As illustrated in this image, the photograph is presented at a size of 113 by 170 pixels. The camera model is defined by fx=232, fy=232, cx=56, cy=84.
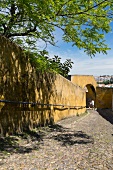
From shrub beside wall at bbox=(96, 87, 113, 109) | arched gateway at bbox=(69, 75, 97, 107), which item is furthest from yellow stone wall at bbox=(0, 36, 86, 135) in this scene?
shrub beside wall at bbox=(96, 87, 113, 109)

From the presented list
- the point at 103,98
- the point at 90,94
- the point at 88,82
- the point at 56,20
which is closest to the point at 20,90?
the point at 56,20

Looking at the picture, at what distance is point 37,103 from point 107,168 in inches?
163

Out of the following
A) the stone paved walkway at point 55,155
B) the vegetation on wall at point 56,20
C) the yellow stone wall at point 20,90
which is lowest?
the stone paved walkway at point 55,155

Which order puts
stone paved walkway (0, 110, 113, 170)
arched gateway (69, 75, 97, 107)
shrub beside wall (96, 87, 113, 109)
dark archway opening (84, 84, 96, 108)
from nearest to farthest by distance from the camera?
stone paved walkway (0, 110, 113, 170), arched gateway (69, 75, 97, 107), shrub beside wall (96, 87, 113, 109), dark archway opening (84, 84, 96, 108)

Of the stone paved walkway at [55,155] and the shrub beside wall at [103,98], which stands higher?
the shrub beside wall at [103,98]

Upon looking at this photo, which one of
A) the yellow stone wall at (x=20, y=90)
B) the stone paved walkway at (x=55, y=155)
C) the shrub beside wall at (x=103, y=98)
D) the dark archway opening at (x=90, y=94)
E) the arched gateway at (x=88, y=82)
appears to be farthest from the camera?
the dark archway opening at (x=90, y=94)

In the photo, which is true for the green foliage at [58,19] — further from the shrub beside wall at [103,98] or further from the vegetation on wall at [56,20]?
the shrub beside wall at [103,98]

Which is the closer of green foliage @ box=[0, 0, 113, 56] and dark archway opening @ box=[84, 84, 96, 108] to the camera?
green foliage @ box=[0, 0, 113, 56]

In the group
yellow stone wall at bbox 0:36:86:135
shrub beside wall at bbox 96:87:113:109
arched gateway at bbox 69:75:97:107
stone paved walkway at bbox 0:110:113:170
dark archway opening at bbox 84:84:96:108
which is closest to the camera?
stone paved walkway at bbox 0:110:113:170

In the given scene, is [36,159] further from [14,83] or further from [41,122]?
[41,122]

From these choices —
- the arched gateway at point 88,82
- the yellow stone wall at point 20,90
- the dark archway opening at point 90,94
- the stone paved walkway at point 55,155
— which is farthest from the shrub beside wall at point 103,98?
the stone paved walkway at point 55,155

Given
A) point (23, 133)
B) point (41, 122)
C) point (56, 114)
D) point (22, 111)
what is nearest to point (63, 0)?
point (22, 111)

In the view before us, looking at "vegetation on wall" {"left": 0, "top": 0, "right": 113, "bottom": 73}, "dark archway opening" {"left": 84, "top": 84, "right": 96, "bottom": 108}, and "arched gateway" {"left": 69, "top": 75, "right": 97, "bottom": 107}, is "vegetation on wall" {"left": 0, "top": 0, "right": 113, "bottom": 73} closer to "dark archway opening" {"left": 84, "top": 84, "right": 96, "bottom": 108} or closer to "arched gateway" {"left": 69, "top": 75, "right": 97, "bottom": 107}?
"arched gateway" {"left": 69, "top": 75, "right": 97, "bottom": 107}

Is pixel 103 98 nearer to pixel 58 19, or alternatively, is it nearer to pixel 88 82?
pixel 88 82
